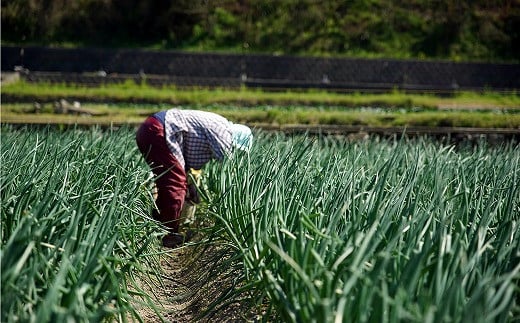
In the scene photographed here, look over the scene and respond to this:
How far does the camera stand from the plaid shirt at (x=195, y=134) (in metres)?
3.87

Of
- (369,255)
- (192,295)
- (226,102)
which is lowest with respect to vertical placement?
(226,102)

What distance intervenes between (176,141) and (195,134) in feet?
0.37

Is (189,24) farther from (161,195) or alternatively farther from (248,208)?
(248,208)

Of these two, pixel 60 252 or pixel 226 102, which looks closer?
pixel 60 252

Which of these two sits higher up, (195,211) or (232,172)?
(232,172)

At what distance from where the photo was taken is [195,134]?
13.0ft

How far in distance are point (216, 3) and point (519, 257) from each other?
21395 millimetres

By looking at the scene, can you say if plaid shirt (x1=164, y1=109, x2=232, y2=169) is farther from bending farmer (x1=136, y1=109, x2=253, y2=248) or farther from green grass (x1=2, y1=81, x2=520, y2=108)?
green grass (x1=2, y1=81, x2=520, y2=108)

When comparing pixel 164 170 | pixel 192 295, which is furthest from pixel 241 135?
pixel 192 295

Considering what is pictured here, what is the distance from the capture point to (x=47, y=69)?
17141 millimetres

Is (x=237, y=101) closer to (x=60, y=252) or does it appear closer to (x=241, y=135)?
(x=241, y=135)

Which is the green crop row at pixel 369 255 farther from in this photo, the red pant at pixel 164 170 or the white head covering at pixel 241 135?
the red pant at pixel 164 170

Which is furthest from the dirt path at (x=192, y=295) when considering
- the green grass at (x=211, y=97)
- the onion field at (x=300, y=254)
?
the green grass at (x=211, y=97)

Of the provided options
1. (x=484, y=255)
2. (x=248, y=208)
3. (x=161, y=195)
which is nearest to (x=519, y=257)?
(x=484, y=255)
